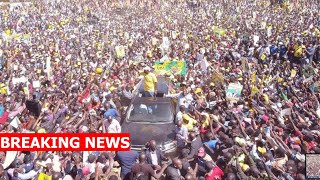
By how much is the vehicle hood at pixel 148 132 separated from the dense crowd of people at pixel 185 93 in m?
0.30

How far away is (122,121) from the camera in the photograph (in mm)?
10273

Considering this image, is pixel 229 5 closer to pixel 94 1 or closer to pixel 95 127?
pixel 94 1

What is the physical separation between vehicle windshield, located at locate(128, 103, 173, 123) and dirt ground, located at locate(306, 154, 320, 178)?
415 centimetres

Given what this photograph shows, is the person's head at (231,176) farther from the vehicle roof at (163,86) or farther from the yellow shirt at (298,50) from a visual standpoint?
the yellow shirt at (298,50)

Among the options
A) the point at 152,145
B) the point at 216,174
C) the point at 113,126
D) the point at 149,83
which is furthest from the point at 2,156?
the point at 149,83

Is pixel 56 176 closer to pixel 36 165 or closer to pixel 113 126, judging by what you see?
pixel 36 165

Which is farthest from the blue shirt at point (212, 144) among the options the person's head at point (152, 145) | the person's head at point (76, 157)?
the person's head at point (76, 157)

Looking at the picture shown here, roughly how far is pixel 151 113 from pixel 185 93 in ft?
7.85

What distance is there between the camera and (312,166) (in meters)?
6.06

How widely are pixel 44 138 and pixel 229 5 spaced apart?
3337cm

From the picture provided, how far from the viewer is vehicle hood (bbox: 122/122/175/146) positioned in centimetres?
924

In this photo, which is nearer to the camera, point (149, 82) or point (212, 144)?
point (212, 144)

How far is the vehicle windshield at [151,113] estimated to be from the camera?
32.6ft

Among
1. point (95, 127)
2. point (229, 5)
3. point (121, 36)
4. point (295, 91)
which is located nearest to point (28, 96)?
point (95, 127)
